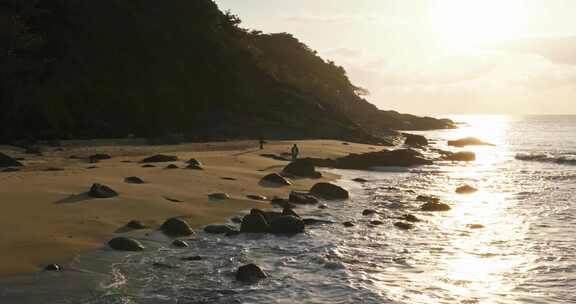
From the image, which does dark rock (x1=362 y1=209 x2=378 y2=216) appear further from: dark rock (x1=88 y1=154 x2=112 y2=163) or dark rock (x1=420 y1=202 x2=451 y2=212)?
dark rock (x1=88 y1=154 x2=112 y2=163)

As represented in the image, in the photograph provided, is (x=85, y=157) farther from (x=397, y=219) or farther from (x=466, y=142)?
(x=466, y=142)

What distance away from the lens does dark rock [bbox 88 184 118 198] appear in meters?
17.6

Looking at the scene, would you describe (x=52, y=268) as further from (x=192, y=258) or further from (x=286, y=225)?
(x=286, y=225)

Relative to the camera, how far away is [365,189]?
27922mm

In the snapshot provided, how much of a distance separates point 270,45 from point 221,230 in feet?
422

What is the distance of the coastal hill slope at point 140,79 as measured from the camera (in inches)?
1767

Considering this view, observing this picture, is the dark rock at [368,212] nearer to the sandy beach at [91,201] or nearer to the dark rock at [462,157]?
the sandy beach at [91,201]

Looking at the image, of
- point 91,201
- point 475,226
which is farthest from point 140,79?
point 475,226

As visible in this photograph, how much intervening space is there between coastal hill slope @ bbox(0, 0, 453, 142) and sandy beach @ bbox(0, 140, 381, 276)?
577 inches

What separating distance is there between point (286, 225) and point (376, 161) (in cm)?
2731

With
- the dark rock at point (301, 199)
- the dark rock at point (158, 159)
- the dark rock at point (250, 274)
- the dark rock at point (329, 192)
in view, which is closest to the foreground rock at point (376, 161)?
the dark rock at point (158, 159)

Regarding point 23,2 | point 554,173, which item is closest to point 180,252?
point 554,173

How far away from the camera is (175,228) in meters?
14.8

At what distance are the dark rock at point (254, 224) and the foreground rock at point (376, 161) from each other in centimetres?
2365
